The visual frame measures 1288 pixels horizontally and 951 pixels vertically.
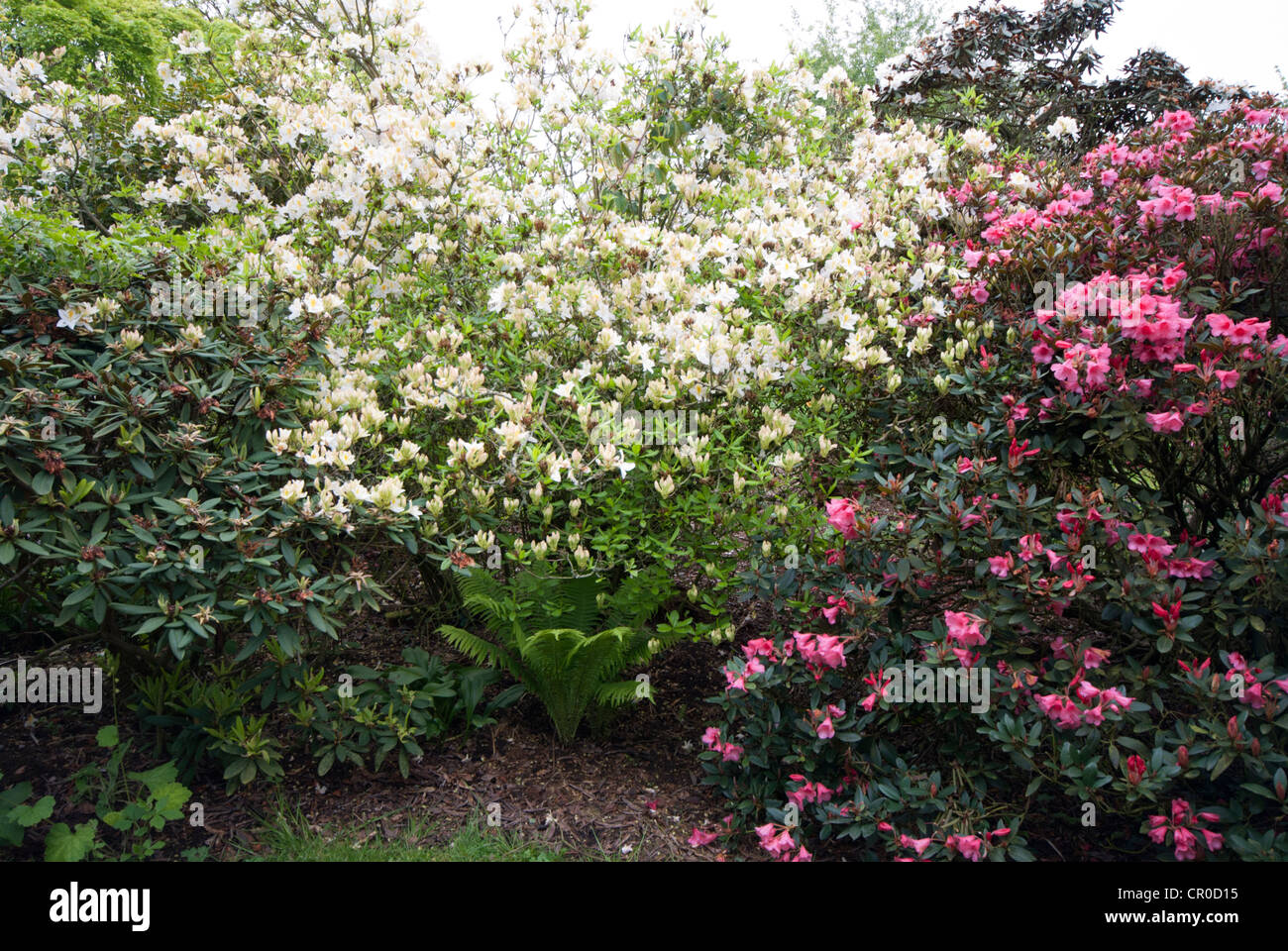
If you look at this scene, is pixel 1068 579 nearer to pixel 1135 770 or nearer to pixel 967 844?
pixel 1135 770

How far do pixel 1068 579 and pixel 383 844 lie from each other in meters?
2.43

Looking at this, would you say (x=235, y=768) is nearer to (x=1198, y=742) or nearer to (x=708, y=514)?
(x=708, y=514)

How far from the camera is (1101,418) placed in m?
2.74

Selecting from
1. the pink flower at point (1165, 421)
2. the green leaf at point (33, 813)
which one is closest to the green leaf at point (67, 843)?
the green leaf at point (33, 813)

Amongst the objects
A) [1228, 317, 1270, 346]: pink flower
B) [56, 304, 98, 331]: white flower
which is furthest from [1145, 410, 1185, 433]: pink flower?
[56, 304, 98, 331]: white flower

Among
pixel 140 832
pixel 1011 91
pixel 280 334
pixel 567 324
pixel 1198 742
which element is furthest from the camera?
pixel 1011 91

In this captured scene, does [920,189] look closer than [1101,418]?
No

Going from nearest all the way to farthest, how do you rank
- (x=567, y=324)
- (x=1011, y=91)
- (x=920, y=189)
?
1. (x=567, y=324)
2. (x=920, y=189)
3. (x=1011, y=91)

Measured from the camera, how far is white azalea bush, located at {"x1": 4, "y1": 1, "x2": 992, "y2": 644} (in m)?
3.17

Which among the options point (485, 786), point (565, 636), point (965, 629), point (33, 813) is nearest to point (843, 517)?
point (965, 629)

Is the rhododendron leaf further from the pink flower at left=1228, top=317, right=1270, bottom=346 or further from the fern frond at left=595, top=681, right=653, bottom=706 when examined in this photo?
the fern frond at left=595, top=681, right=653, bottom=706

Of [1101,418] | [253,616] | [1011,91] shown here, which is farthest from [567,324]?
[1011,91]

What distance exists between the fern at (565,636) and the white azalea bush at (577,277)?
149 mm
